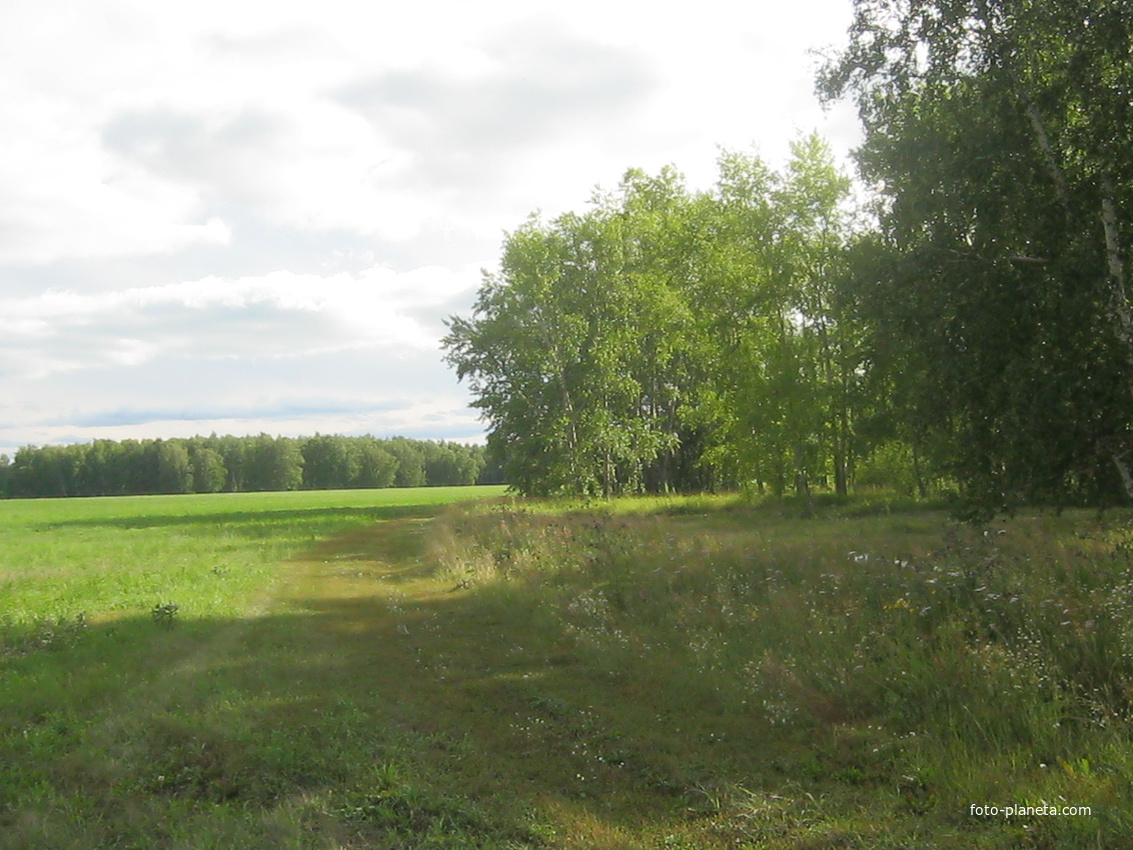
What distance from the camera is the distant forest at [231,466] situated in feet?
457

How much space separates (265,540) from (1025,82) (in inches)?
1068

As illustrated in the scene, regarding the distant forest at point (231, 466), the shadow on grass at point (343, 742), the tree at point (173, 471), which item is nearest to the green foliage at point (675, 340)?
the shadow on grass at point (343, 742)

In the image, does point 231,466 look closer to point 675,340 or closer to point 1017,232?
point 675,340

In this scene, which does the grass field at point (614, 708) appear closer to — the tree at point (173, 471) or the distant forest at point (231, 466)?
the distant forest at point (231, 466)

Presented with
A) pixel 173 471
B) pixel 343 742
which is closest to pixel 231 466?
pixel 173 471

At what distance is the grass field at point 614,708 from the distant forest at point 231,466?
399 feet

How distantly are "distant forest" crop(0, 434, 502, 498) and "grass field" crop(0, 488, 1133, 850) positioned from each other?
122 metres

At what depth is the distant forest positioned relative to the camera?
5482 inches

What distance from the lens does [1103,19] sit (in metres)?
10.3

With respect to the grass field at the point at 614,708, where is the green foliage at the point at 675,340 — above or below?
above

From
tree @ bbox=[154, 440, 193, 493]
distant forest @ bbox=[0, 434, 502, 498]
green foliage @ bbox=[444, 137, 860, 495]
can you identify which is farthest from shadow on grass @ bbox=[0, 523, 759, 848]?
tree @ bbox=[154, 440, 193, 493]

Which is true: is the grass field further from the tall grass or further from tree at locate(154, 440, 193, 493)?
tree at locate(154, 440, 193, 493)

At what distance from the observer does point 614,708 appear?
26.6ft

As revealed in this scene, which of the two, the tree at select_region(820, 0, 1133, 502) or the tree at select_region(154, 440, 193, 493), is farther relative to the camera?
the tree at select_region(154, 440, 193, 493)
